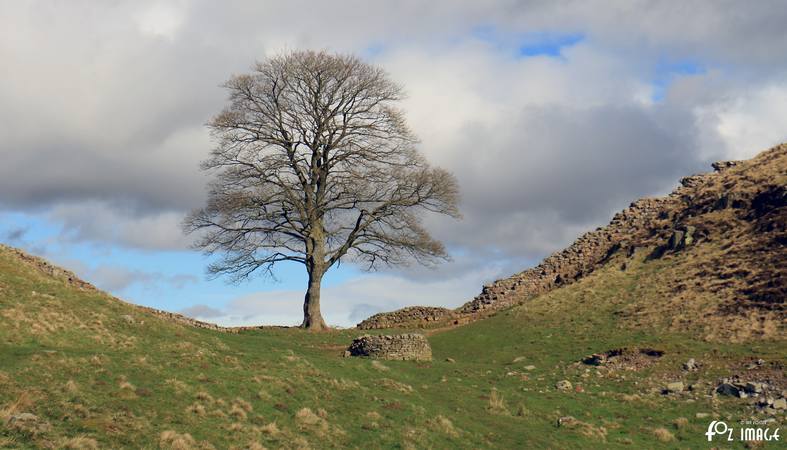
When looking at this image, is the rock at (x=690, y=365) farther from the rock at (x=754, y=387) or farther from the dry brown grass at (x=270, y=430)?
the dry brown grass at (x=270, y=430)

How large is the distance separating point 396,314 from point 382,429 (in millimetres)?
33476

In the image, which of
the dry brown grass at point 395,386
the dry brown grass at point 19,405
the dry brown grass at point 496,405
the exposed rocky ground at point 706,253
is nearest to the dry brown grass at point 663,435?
the dry brown grass at point 496,405

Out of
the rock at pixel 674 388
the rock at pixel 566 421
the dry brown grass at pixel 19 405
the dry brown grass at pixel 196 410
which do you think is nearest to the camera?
the dry brown grass at pixel 19 405

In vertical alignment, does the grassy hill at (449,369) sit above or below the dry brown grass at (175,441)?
above

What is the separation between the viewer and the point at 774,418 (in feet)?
92.8

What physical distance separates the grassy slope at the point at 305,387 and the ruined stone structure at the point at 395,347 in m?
1.33

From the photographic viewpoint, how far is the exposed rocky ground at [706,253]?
40.8 m

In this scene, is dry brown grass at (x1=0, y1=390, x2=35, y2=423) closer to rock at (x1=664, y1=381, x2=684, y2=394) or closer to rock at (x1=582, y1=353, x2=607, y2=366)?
rock at (x1=664, y1=381, x2=684, y2=394)

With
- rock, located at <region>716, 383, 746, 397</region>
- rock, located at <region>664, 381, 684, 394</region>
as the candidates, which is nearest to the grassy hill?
rock, located at <region>664, 381, 684, 394</region>

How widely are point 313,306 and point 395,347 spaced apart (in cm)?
1300

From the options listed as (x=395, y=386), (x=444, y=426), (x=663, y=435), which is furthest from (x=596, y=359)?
(x=444, y=426)

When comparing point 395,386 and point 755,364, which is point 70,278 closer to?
point 395,386

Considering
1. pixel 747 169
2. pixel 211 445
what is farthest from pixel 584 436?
Answer: pixel 747 169

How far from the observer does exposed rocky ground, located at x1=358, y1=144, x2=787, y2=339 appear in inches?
1607
